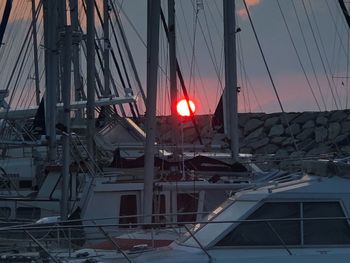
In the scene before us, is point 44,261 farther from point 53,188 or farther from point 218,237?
point 53,188

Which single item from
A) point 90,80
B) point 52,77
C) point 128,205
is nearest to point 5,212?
point 52,77

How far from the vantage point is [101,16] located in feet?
76.0

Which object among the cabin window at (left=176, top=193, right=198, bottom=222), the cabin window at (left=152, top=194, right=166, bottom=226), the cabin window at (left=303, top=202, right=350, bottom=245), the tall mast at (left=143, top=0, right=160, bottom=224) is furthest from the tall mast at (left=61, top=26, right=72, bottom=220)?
the cabin window at (left=303, top=202, right=350, bottom=245)

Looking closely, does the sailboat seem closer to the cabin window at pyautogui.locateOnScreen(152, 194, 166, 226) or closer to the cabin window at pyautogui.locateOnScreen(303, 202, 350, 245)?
the cabin window at pyautogui.locateOnScreen(152, 194, 166, 226)

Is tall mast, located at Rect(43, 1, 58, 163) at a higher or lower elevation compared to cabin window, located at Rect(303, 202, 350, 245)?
higher

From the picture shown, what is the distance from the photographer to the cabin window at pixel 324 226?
8.07 meters

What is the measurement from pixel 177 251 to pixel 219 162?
253 inches

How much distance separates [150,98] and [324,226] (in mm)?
3582

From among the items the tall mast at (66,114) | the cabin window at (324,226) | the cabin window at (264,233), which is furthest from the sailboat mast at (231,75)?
the cabin window at (264,233)

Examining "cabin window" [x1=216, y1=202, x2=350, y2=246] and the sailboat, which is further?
the sailboat

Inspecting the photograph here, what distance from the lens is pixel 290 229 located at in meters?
8.08

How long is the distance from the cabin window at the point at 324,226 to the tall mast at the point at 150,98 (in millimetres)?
2757

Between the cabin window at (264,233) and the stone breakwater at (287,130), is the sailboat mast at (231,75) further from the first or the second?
the stone breakwater at (287,130)

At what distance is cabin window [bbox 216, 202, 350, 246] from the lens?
8.02 m
